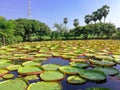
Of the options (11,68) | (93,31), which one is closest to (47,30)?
(93,31)

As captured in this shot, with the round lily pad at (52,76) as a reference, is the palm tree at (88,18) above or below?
above

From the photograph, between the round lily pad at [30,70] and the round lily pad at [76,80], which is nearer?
the round lily pad at [76,80]

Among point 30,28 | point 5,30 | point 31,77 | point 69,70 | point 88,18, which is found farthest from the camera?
point 88,18

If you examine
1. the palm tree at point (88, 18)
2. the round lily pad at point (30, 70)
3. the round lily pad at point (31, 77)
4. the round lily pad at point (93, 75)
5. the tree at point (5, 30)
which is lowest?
the round lily pad at point (31, 77)

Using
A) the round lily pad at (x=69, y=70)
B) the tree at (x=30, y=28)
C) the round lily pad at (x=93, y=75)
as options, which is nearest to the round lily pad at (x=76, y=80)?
the round lily pad at (x=93, y=75)

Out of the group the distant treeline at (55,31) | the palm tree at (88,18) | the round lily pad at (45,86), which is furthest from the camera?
the palm tree at (88,18)

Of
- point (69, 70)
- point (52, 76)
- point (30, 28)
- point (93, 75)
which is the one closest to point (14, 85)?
point (52, 76)

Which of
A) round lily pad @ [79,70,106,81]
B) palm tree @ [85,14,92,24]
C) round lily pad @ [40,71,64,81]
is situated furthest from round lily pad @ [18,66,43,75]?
palm tree @ [85,14,92,24]

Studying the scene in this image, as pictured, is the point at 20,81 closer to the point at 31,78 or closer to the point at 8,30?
the point at 31,78

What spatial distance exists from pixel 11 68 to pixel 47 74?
1.30 meters

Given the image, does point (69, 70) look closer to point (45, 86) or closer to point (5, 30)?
point (45, 86)

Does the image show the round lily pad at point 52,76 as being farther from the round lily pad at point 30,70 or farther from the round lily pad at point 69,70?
the round lily pad at point 30,70

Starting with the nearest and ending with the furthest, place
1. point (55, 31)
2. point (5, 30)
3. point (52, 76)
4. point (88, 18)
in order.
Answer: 1. point (52, 76)
2. point (5, 30)
3. point (55, 31)
4. point (88, 18)

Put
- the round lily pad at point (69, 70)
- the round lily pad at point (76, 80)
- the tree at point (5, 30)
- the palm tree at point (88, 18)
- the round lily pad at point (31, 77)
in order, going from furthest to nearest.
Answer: the palm tree at point (88, 18)
the tree at point (5, 30)
the round lily pad at point (69, 70)
the round lily pad at point (31, 77)
the round lily pad at point (76, 80)
